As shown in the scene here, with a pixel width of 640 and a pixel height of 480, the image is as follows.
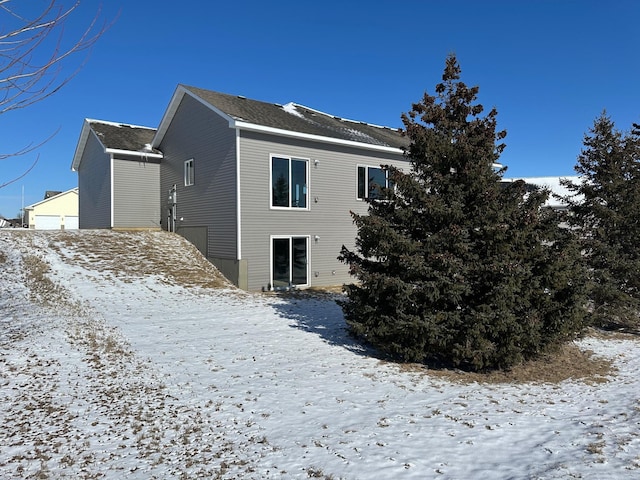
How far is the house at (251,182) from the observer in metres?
14.3

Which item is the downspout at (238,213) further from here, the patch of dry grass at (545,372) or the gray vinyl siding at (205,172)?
the patch of dry grass at (545,372)

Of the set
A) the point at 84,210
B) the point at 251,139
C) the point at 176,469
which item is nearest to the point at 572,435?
the point at 176,469

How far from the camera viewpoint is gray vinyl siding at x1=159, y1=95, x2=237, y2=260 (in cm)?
1441

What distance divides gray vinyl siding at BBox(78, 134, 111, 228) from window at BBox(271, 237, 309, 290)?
338 inches

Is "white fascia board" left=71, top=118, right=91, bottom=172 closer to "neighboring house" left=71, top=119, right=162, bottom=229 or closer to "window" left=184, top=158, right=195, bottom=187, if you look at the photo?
"neighboring house" left=71, top=119, right=162, bottom=229

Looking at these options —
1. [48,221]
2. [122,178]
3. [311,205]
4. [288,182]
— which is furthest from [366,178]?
[48,221]

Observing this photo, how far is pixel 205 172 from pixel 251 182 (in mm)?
2550

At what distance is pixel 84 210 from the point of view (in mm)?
22297

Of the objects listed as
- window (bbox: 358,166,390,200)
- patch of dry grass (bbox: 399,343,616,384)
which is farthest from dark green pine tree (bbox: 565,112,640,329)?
window (bbox: 358,166,390,200)

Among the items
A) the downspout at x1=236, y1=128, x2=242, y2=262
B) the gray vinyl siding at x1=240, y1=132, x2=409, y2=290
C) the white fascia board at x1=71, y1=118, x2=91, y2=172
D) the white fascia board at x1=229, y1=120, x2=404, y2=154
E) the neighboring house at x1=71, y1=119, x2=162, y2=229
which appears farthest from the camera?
the white fascia board at x1=71, y1=118, x2=91, y2=172

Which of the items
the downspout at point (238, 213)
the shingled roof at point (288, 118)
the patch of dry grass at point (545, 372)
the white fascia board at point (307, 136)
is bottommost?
the patch of dry grass at point (545, 372)

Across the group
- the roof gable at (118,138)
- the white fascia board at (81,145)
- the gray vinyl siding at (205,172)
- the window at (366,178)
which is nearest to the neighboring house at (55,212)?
the white fascia board at (81,145)

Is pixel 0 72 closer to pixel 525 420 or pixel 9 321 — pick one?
pixel 525 420

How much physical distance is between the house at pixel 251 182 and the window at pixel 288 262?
0.03 meters
